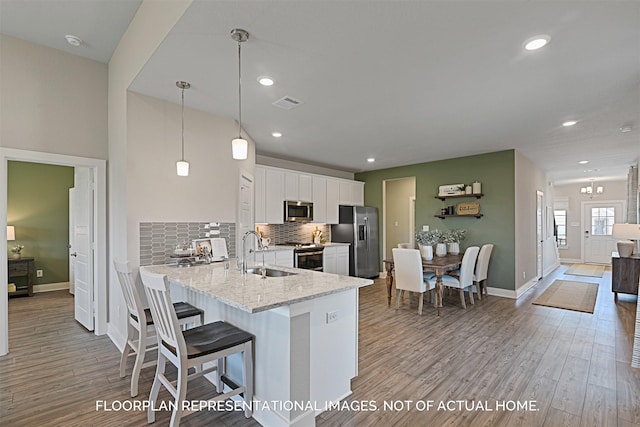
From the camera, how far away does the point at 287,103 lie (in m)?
3.42

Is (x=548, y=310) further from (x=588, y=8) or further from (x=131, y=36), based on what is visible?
(x=131, y=36)

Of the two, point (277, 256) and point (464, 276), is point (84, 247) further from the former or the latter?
point (464, 276)

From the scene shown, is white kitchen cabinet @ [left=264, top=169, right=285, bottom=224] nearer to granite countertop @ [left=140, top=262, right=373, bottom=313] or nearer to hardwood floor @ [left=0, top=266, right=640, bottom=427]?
hardwood floor @ [left=0, top=266, right=640, bottom=427]

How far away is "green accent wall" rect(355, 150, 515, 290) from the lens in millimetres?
5508

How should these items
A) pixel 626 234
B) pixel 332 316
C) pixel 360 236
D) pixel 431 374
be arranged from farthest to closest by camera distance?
pixel 360 236, pixel 626 234, pixel 431 374, pixel 332 316

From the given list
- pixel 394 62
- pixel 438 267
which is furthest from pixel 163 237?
pixel 438 267

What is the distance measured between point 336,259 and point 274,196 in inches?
75.5

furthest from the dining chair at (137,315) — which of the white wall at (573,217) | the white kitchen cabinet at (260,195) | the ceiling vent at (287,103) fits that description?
the white wall at (573,217)

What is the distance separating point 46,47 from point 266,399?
4079 mm

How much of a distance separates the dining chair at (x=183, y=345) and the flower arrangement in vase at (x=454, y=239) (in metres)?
4.63

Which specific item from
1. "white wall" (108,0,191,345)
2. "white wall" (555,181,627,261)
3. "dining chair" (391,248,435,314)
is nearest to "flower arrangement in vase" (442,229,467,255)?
"dining chair" (391,248,435,314)

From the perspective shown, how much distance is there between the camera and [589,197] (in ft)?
32.2

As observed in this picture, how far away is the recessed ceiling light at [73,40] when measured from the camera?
304cm

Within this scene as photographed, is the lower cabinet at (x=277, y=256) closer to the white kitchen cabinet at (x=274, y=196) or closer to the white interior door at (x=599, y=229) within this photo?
the white kitchen cabinet at (x=274, y=196)
